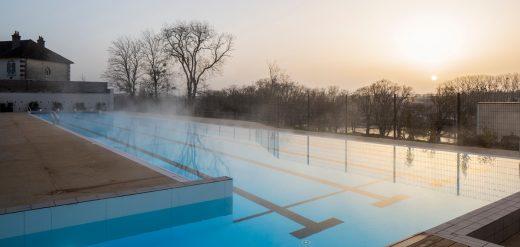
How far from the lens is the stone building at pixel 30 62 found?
2938 cm

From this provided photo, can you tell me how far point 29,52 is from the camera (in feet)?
98.5

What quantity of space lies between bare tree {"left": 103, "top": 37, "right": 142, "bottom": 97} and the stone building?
6168mm

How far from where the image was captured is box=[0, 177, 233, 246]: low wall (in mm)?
3160

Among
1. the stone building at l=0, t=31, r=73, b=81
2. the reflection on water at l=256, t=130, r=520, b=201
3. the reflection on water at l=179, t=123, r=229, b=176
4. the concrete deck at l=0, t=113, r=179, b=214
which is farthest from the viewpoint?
the stone building at l=0, t=31, r=73, b=81

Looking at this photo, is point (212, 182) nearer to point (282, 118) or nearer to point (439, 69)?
point (282, 118)

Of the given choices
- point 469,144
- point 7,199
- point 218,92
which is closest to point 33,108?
point 218,92

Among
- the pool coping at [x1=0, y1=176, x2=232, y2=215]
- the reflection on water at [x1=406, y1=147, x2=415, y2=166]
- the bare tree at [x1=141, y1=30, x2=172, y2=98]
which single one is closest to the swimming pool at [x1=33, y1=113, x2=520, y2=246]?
the reflection on water at [x1=406, y1=147, x2=415, y2=166]

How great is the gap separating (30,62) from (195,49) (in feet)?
53.7

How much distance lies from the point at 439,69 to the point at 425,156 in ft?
27.7

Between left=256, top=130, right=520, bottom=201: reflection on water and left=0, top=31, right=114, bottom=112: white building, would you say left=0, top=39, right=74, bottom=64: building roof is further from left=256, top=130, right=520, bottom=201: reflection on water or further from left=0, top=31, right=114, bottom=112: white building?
left=256, top=130, right=520, bottom=201: reflection on water

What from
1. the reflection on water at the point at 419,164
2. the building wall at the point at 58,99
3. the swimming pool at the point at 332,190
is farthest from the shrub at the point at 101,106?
the reflection on water at the point at 419,164

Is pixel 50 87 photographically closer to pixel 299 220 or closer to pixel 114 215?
pixel 114 215

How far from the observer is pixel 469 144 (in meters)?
7.93

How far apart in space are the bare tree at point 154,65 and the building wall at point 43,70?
32.4ft
